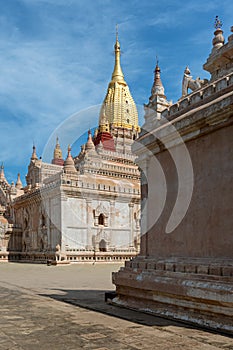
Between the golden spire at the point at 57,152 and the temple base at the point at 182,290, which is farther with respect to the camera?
the golden spire at the point at 57,152

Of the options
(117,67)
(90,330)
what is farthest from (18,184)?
(90,330)

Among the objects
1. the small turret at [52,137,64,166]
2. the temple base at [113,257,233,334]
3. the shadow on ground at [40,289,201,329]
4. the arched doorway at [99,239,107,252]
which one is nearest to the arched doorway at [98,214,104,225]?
the arched doorway at [99,239,107,252]

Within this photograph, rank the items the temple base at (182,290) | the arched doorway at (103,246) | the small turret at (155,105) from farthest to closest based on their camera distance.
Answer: the arched doorway at (103,246), the small turret at (155,105), the temple base at (182,290)

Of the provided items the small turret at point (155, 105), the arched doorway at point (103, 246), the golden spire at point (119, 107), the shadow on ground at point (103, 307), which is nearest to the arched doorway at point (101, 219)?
the arched doorway at point (103, 246)

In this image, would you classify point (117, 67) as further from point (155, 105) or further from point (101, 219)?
point (155, 105)

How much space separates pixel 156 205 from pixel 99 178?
31.1 meters

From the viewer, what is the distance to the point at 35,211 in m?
40.0

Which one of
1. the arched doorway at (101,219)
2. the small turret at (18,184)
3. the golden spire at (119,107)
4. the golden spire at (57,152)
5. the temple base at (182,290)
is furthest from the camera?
the golden spire at (57,152)

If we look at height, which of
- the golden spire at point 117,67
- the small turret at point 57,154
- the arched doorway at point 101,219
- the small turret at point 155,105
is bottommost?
the arched doorway at point 101,219

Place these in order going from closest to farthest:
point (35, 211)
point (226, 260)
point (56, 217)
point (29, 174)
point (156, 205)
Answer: point (226, 260) → point (156, 205) → point (56, 217) → point (35, 211) → point (29, 174)

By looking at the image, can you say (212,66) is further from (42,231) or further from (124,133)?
(124,133)

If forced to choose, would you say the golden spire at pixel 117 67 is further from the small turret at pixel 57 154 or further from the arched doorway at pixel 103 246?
the arched doorway at pixel 103 246

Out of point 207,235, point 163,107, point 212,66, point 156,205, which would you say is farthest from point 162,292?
point 212,66

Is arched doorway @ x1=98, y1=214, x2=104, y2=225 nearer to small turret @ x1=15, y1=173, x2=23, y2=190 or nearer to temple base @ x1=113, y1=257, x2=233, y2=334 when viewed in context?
small turret @ x1=15, y1=173, x2=23, y2=190
